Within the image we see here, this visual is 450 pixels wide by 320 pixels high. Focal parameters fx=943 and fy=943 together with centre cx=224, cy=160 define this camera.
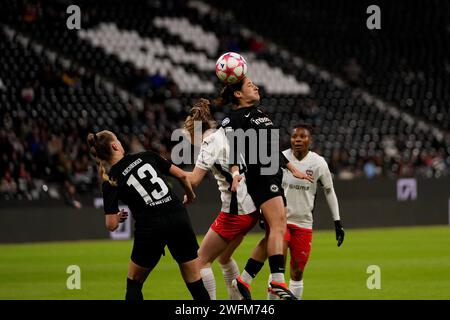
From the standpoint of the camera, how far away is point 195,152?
21.3 m

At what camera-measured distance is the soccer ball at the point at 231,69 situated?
33.2ft

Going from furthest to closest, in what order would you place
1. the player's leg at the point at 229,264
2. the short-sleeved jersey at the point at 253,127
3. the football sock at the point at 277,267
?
the player's leg at the point at 229,264 < the short-sleeved jersey at the point at 253,127 < the football sock at the point at 277,267

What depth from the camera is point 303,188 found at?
1084cm

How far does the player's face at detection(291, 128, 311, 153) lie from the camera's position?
10.9 meters

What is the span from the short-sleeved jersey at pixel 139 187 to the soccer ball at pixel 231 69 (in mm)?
1722

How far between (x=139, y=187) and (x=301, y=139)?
2770 mm

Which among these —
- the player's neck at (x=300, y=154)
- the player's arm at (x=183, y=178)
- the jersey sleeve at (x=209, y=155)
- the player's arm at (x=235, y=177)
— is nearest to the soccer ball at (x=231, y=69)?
the jersey sleeve at (x=209, y=155)

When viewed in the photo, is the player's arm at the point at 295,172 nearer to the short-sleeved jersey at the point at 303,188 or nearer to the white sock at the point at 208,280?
the short-sleeved jersey at the point at 303,188

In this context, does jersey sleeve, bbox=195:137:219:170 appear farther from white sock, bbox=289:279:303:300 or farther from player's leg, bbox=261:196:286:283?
white sock, bbox=289:279:303:300

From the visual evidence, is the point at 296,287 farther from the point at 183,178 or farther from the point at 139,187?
the point at 139,187

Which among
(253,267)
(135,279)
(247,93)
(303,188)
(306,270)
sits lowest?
(306,270)

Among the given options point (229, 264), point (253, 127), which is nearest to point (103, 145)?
point (253, 127)

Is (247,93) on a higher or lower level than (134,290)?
higher

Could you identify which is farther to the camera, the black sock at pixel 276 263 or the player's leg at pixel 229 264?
the player's leg at pixel 229 264
